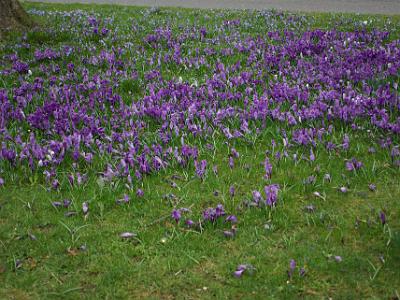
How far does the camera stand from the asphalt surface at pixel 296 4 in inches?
621

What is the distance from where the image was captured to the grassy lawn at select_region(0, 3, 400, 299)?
3.73 m

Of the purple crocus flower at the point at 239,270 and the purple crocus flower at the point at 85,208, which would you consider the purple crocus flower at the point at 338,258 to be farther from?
the purple crocus flower at the point at 85,208

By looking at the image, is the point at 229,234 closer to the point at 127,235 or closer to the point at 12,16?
the point at 127,235

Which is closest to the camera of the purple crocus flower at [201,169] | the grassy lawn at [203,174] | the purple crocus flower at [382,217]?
the grassy lawn at [203,174]

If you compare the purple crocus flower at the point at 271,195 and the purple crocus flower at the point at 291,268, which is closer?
the purple crocus flower at the point at 291,268

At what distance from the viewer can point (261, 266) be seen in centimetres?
377

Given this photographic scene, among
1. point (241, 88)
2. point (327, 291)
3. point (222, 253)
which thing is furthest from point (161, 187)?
point (241, 88)

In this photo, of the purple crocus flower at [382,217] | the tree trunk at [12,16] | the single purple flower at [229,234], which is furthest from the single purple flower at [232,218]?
the tree trunk at [12,16]

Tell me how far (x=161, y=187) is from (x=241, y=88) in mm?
2930

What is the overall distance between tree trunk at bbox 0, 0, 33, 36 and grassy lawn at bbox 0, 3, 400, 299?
2250 mm

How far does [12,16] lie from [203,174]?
26.8 ft

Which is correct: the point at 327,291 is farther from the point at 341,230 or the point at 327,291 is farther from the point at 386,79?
the point at 386,79

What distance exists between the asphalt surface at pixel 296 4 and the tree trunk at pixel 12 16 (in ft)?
21.0

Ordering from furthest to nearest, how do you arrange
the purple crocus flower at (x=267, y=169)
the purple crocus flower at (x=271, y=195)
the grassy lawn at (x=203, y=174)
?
the purple crocus flower at (x=267, y=169) → the purple crocus flower at (x=271, y=195) → the grassy lawn at (x=203, y=174)
